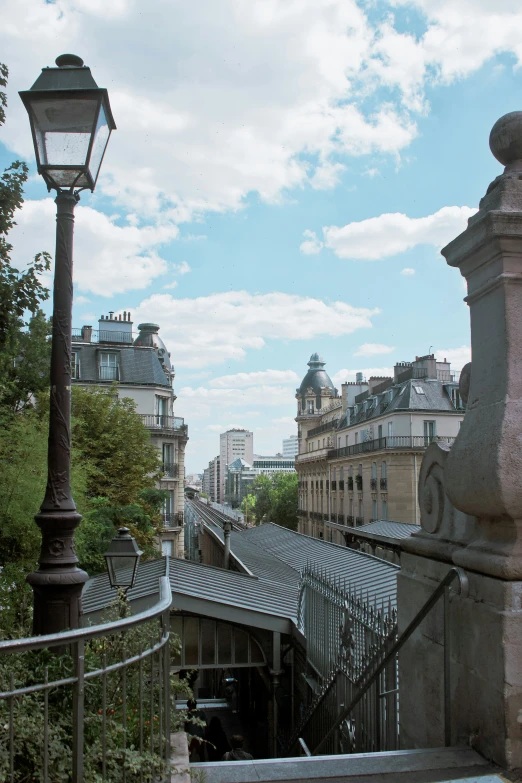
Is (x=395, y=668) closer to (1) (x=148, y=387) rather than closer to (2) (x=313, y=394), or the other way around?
(1) (x=148, y=387)

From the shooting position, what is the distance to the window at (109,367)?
4259cm

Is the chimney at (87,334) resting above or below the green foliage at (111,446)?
above

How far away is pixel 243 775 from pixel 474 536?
1640 millimetres

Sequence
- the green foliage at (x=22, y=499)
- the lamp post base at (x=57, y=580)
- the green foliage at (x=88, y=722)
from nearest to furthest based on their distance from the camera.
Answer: the green foliage at (x=88, y=722)
the lamp post base at (x=57, y=580)
the green foliage at (x=22, y=499)

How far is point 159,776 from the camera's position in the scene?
2.99m

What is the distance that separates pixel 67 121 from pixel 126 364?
129 feet

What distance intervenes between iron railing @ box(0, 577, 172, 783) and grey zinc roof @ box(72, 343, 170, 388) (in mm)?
39899

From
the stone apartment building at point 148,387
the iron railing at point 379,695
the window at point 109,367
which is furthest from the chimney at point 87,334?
the iron railing at point 379,695

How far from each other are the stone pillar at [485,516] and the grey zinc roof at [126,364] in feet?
131

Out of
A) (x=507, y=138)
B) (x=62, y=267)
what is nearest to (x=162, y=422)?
(x=62, y=267)

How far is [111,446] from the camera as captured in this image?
30.4 m

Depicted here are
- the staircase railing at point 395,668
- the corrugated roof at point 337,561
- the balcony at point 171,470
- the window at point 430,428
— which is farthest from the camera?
the window at point 430,428

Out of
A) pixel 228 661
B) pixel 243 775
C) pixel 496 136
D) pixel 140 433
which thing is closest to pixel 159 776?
pixel 243 775

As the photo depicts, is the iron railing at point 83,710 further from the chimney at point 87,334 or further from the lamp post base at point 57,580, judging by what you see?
the chimney at point 87,334
